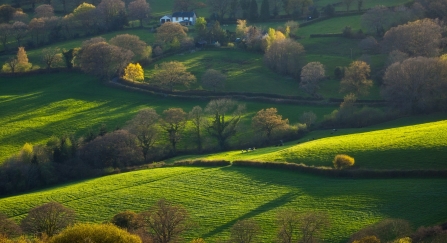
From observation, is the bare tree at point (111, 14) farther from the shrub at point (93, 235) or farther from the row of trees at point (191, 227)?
the shrub at point (93, 235)

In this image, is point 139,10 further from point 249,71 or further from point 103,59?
point 249,71

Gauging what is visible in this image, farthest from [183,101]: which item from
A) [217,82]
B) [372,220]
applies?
[372,220]

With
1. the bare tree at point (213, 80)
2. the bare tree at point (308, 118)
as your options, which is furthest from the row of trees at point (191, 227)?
the bare tree at point (213, 80)

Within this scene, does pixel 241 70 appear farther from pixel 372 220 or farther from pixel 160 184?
pixel 372 220

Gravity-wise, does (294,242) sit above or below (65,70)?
below

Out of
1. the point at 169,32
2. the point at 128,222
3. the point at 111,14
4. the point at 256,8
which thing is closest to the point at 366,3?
the point at 256,8

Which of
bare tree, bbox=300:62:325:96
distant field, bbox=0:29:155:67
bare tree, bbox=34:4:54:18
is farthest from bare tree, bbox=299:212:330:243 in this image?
bare tree, bbox=34:4:54:18
